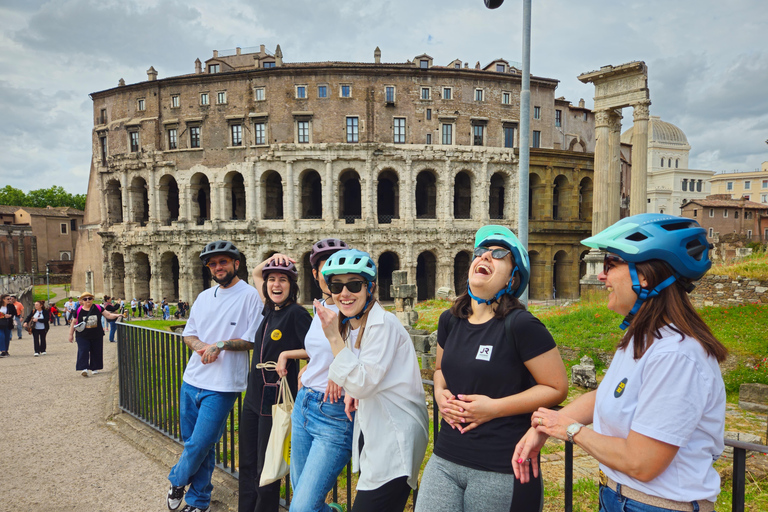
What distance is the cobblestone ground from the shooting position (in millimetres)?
4859

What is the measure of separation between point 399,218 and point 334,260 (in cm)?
2960

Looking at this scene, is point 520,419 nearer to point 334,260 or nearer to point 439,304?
point 334,260

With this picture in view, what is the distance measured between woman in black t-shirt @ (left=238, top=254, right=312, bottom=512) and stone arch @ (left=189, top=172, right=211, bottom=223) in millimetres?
33177

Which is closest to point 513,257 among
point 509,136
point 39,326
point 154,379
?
point 154,379

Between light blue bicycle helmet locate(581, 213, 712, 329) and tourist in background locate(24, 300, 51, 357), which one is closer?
light blue bicycle helmet locate(581, 213, 712, 329)

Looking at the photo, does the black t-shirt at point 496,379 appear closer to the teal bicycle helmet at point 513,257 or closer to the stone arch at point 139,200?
the teal bicycle helmet at point 513,257

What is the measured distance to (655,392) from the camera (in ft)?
5.75

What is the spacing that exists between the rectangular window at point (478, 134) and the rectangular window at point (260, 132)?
50.0ft

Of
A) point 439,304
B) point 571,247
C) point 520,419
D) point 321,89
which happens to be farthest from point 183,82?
point 520,419

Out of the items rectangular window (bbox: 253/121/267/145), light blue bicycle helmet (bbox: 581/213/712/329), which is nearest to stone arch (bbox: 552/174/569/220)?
rectangular window (bbox: 253/121/267/145)

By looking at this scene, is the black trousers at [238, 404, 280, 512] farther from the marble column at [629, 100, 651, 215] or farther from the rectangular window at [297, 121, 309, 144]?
the rectangular window at [297, 121, 309, 144]

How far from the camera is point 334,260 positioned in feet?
10.3

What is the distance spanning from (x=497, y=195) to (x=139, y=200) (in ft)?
94.2

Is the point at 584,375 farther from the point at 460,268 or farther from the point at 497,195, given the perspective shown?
the point at 497,195
